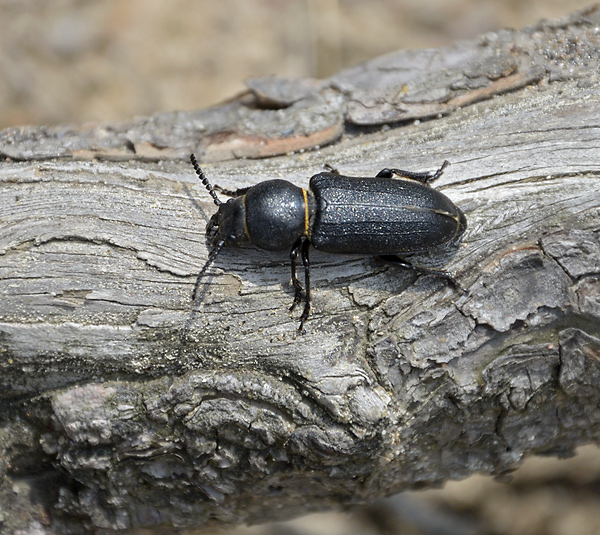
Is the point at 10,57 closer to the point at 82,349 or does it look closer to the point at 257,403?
the point at 82,349

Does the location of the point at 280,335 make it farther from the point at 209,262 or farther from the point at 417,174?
the point at 417,174

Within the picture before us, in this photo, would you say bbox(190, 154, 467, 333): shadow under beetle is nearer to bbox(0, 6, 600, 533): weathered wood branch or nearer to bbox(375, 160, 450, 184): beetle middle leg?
bbox(375, 160, 450, 184): beetle middle leg

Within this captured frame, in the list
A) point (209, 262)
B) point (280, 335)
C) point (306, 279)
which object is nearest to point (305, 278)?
point (306, 279)

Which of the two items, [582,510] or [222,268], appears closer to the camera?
[222,268]

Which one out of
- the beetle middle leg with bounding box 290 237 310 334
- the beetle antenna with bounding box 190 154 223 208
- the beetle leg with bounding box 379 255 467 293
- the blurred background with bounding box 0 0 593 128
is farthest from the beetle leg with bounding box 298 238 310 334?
the blurred background with bounding box 0 0 593 128

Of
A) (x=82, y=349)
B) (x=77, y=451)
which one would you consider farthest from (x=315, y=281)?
(x=77, y=451)

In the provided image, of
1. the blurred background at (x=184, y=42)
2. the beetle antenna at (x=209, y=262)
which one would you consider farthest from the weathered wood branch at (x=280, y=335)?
the blurred background at (x=184, y=42)
